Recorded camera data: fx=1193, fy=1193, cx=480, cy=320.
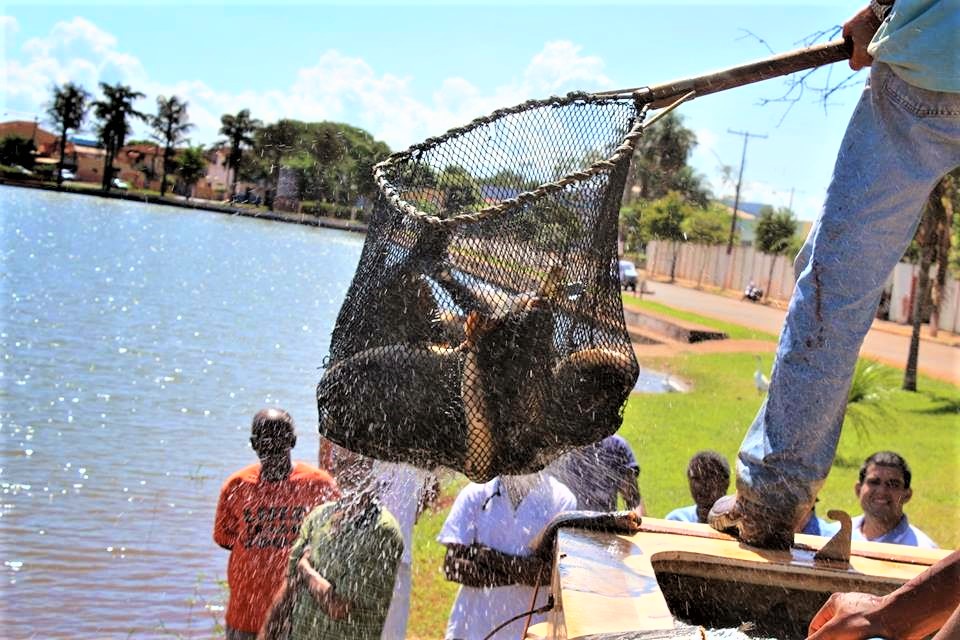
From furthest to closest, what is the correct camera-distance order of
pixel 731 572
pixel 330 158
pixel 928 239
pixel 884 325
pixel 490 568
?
pixel 884 325 → pixel 928 239 → pixel 330 158 → pixel 490 568 → pixel 731 572

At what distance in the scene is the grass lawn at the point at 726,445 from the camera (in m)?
10.0

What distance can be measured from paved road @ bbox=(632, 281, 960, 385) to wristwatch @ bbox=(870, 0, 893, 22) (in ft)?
56.3

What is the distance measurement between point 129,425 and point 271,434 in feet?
33.1

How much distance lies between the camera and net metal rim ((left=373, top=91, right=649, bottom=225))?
361 cm

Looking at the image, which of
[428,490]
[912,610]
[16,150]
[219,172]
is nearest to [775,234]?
[219,172]

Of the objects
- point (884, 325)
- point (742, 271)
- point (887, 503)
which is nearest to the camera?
point (887, 503)

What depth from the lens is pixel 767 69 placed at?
12.7 feet

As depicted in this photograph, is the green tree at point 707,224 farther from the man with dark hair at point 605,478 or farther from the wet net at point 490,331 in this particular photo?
the wet net at point 490,331

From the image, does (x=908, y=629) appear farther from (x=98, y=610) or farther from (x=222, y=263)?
(x=222, y=263)

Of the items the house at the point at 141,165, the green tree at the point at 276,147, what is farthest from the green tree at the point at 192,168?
the green tree at the point at 276,147

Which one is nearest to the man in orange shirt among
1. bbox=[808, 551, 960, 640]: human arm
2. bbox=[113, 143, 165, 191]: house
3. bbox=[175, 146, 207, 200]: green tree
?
bbox=[808, 551, 960, 640]: human arm

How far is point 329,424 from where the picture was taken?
399cm

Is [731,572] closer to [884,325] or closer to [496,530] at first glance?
[496,530]

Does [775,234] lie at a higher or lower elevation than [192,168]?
higher
